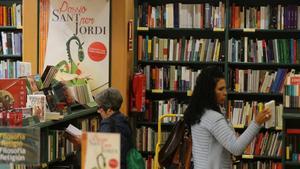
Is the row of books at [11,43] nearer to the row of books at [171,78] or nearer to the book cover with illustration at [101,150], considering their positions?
the row of books at [171,78]

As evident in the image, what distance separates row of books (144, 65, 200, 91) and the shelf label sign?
3.94 m

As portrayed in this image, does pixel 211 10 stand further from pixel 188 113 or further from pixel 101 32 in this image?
pixel 188 113

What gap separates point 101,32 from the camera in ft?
21.0

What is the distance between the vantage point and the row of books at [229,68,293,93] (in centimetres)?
669

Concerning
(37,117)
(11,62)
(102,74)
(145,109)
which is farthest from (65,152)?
(11,62)

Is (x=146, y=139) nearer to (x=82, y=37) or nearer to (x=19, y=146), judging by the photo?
(x=82, y=37)

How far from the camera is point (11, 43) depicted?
7312 millimetres

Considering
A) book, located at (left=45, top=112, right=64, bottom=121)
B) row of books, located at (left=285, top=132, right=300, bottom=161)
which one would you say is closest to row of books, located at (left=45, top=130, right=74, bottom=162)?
book, located at (left=45, top=112, right=64, bottom=121)

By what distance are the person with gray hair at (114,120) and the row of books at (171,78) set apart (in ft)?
7.07

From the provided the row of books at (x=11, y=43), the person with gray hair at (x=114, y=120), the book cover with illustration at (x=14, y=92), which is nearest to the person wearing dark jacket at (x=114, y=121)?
the person with gray hair at (x=114, y=120)

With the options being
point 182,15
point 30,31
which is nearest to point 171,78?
point 182,15

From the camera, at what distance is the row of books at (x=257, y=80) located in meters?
6.69

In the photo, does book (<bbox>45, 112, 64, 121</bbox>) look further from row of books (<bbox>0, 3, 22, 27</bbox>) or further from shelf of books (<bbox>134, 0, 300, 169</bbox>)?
row of books (<bbox>0, 3, 22, 27</bbox>)

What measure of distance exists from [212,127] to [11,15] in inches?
179
